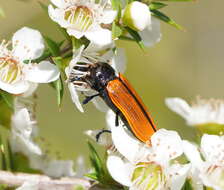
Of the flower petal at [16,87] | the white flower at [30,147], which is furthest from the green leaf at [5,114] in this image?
the flower petal at [16,87]

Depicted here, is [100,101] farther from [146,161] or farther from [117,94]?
[146,161]

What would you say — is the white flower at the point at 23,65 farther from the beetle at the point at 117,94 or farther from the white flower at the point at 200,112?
the white flower at the point at 200,112

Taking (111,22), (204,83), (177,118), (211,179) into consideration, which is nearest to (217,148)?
(211,179)

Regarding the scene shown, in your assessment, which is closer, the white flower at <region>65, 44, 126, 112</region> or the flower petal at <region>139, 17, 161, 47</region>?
the white flower at <region>65, 44, 126, 112</region>

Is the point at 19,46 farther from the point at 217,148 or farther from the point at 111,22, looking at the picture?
→ the point at 217,148

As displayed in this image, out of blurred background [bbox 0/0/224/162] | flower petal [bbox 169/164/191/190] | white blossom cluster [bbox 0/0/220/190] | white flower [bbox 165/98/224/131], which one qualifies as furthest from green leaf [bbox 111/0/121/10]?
blurred background [bbox 0/0/224/162]

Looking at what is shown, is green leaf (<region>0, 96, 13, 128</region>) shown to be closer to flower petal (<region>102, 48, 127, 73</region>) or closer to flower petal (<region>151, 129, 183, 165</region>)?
flower petal (<region>102, 48, 127, 73</region>)
